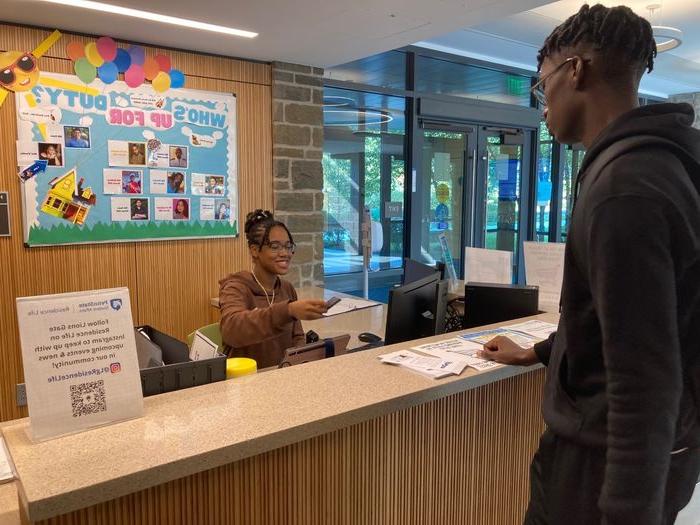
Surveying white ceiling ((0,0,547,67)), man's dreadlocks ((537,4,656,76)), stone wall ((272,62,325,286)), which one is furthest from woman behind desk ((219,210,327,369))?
stone wall ((272,62,325,286))

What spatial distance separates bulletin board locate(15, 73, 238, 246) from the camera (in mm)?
3027

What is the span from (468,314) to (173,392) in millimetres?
1278

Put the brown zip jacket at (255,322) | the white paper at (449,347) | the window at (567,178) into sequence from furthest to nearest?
1. the window at (567,178)
2. the brown zip jacket at (255,322)
3. the white paper at (449,347)

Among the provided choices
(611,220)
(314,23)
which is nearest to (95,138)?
(314,23)

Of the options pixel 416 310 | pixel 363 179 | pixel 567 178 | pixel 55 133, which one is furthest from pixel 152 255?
pixel 567 178

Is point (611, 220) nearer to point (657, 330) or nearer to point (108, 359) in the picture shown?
point (657, 330)

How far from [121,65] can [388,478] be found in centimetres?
290

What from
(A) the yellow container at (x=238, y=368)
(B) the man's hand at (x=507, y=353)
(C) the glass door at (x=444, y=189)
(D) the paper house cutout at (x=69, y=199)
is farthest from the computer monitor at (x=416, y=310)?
(C) the glass door at (x=444, y=189)

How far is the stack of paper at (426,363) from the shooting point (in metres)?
1.35

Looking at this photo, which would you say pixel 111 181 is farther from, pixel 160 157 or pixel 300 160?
pixel 300 160

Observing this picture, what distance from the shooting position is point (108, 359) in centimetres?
104

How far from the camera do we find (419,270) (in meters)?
2.45

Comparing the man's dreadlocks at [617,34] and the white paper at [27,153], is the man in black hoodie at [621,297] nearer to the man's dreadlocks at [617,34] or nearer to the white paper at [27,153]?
the man's dreadlocks at [617,34]

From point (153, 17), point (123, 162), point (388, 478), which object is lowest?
point (388, 478)
